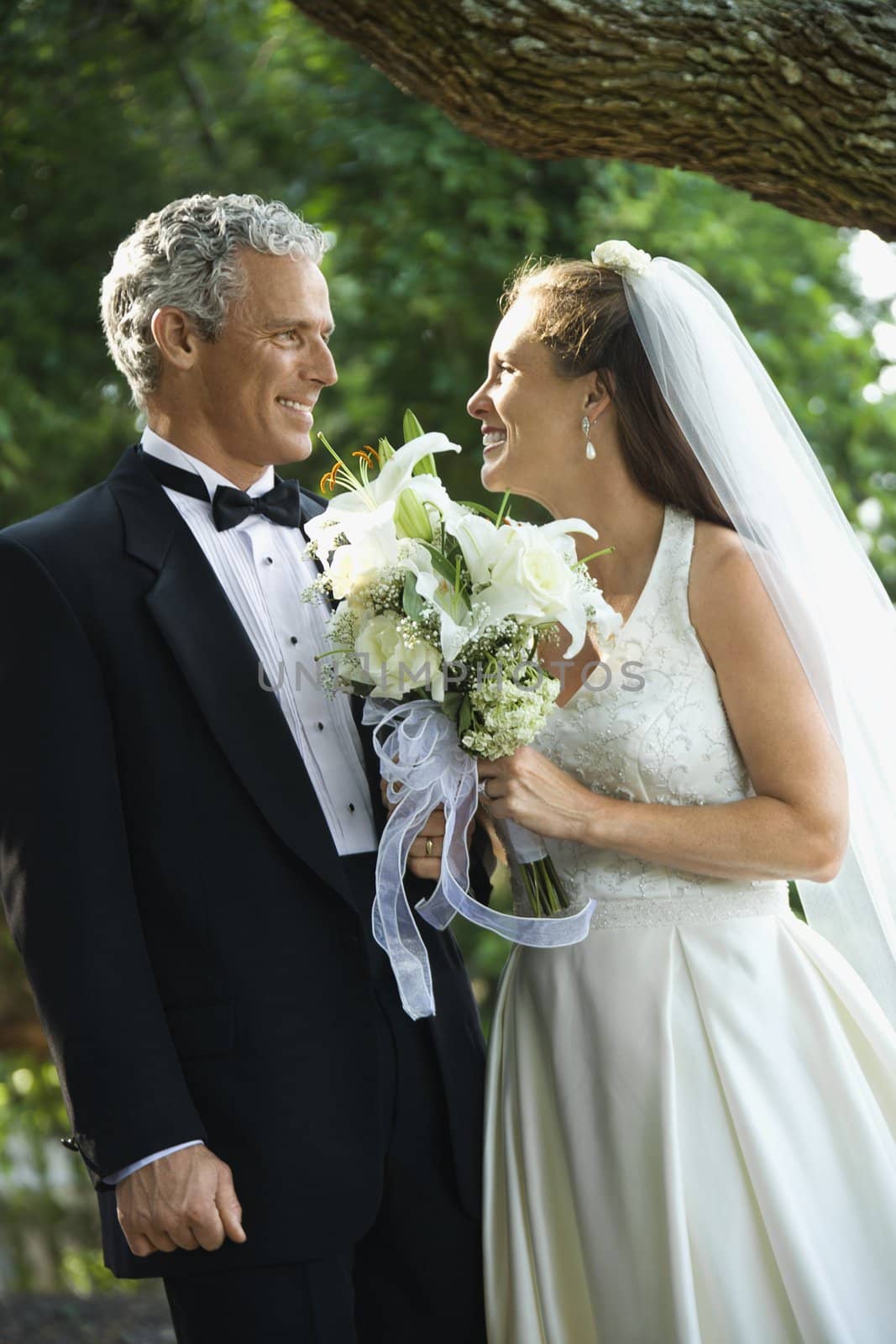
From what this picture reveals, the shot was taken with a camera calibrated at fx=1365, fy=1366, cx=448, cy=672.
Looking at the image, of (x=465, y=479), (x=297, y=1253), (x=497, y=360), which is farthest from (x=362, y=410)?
(x=297, y=1253)

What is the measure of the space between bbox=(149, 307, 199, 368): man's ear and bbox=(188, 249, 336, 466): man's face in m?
0.02

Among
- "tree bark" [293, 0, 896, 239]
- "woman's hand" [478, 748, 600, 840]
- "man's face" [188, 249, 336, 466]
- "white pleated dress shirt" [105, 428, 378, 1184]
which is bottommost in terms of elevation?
"woman's hand" [478, 748, 600, 840]

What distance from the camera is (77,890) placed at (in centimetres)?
252

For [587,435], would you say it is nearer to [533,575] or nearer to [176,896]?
[533,575]

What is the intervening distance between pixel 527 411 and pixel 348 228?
4381 millimetres

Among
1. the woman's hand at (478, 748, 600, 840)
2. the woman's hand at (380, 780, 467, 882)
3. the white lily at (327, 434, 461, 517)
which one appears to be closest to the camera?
the white lily at (327, 434, 461, 517)

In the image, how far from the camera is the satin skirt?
8.77 feet

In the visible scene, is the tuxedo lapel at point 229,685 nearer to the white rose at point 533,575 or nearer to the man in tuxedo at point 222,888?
the man in tuxedo at point 222,888

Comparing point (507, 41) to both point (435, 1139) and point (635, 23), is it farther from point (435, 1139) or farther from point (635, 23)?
point (435, 1139)

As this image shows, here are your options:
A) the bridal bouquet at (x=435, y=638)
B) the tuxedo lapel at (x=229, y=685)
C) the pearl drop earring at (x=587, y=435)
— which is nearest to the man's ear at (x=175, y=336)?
the tuxedo lapel at (x=229, y=685)

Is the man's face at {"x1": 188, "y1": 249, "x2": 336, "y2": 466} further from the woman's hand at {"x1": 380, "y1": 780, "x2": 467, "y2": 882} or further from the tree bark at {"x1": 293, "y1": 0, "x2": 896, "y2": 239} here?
the woman's hand at {"x1": 380, "y1": 780, "x2": 467, "y2": 882}

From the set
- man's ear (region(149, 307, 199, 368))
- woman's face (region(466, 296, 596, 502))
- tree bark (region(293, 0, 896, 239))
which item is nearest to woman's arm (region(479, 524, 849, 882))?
woman's face (region(466, 296, 596, 502))

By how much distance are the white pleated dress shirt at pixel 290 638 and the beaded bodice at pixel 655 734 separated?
18.7 inches

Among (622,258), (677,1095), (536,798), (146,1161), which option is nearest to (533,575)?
(536,798)
